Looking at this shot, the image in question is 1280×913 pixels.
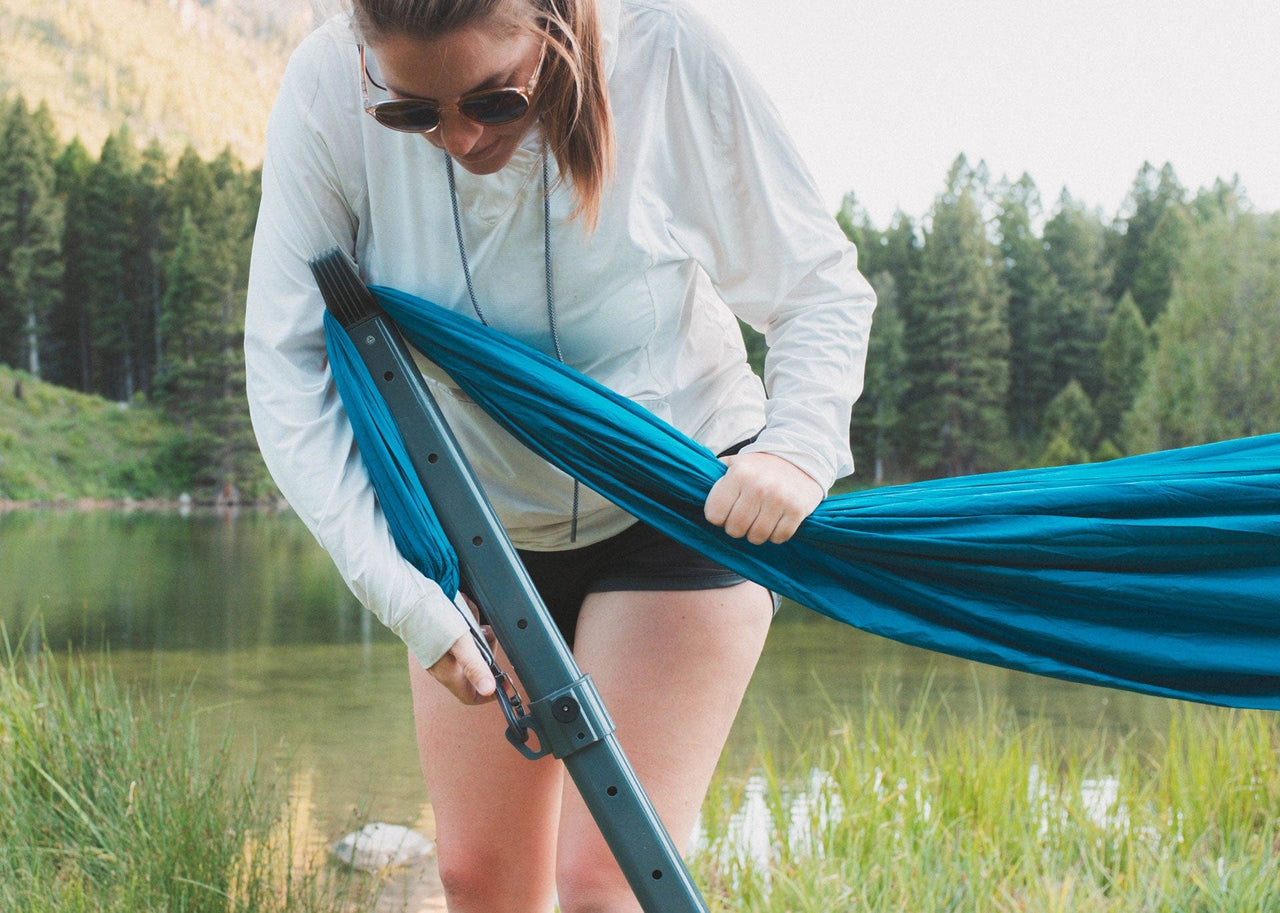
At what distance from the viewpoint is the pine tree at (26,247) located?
29.8 meters

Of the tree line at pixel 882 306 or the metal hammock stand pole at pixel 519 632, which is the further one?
the tree line at pixel 882 306

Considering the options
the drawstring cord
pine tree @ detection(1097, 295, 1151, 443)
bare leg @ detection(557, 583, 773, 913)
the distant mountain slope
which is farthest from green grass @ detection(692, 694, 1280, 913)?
the distant mountain slope

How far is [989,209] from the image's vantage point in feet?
108

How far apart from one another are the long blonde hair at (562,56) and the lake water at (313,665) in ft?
2.03

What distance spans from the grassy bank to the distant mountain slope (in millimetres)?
41907

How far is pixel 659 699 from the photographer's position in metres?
1.18

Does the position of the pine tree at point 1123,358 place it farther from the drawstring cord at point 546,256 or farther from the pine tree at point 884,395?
the drawstring cord at point 546,256

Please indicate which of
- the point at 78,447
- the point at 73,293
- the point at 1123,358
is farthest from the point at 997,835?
the point at 73,293

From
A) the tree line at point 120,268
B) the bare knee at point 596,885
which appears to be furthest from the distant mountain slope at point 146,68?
the bare knee at point 596,885

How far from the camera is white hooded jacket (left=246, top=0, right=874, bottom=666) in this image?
1096 millimetres

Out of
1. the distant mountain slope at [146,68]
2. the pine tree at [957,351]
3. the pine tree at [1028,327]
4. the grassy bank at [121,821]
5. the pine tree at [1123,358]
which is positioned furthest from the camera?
the distant mountain slope at [146,68]

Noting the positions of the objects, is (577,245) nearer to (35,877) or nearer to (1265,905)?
(35,877)

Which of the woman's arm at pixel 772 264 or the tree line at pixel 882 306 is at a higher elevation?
the tree line at pixel 882 306

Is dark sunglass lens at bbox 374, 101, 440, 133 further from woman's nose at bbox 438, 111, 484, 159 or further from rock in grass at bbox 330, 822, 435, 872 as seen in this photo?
rock in grass at bbox 330, 822, 435, 872
